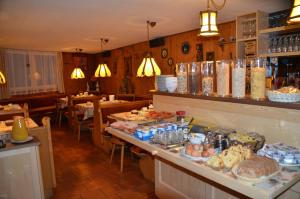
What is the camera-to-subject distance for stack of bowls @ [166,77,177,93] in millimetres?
2211

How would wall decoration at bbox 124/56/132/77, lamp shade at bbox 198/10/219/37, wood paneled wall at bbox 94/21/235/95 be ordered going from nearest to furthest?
lamp shade at bbox 198/10/219/37
wood paneled wall at bbox 94/21/235/95
wall decoration at bbox 124/56/132/77

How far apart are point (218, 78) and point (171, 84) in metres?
0.56

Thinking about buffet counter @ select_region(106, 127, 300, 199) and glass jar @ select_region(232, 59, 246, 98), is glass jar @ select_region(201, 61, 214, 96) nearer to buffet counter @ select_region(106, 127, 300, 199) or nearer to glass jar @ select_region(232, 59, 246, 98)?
glass jar @ select_region(232, 59, 246, 98)

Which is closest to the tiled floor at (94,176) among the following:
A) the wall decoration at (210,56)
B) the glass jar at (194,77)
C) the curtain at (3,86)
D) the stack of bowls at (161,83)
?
the stack of bowls at (161,83)

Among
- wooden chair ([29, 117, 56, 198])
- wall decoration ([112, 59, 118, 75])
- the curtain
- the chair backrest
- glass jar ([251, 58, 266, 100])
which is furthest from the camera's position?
wall decoration ([112, 59, 118, 75])

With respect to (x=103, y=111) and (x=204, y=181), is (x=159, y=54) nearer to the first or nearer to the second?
(x=103, y=111)

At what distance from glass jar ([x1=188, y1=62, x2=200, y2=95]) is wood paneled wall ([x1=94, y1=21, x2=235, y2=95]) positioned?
1.90 metres

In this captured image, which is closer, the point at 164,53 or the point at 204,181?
the point at 204,181

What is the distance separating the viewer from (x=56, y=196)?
2.65 metres

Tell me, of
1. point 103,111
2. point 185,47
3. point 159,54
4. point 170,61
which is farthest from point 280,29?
point 103,111

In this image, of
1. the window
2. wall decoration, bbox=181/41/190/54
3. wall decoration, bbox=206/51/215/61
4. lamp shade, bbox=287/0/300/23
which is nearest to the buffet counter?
lamp shade, bbox=287/0/300/23

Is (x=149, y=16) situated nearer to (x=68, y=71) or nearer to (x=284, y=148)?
(x=284, y=148)

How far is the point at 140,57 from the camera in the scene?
5754 mm

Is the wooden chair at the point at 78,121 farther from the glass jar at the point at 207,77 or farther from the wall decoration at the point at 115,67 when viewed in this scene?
the glass jar at the point at 207,77
